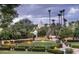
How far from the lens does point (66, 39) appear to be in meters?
3.51

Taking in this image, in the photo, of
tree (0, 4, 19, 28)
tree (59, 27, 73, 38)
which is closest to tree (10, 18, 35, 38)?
tree (0, 4, 19, 28)

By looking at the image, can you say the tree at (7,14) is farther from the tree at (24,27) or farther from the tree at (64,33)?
the tree at (64,33)

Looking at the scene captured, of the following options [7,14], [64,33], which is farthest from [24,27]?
[64,33]

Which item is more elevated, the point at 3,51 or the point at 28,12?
the point at 28,12

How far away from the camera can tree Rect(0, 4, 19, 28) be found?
3514mm

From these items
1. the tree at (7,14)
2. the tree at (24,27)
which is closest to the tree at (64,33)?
the tree at (24,27)

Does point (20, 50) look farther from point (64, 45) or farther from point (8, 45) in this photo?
point (64, 45)

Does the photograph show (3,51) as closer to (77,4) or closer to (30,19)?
(30,19)

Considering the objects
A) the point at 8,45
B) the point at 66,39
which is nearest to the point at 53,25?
the point at 66,39

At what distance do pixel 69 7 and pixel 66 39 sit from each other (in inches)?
9.5

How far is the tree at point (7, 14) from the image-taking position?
351 cm

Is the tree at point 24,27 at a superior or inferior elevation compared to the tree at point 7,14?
inferior

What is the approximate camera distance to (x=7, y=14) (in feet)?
11.6
